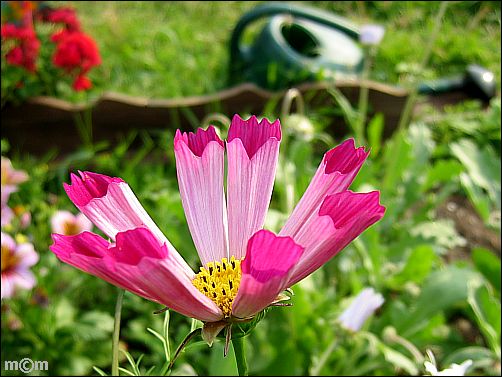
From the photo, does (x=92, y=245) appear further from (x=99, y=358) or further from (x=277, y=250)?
(x=99, y=358)

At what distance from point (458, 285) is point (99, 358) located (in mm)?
579

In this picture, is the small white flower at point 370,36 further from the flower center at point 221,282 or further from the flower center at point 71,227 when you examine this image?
the flower center at point 221,282

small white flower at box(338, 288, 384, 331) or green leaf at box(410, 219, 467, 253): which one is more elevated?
small white flower at box(338, 288, 384, 331)

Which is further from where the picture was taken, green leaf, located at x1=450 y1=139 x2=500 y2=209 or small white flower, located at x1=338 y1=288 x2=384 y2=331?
green leaf, located at x1=450 y1=139 x2=500 y2=209

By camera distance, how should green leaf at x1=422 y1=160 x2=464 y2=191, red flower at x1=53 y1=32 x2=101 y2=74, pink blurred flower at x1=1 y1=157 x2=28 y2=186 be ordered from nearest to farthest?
pink blurred flower at x1=1 y1=157 x2=28 y2=186, green leaf at x1=422 y1=160 x2=464 y2=191, red flower at x1=53 y1=32 x2=101 y2=74

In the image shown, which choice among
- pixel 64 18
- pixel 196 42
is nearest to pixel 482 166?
pixel 64 18

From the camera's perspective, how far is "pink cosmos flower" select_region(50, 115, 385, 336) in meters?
0.32

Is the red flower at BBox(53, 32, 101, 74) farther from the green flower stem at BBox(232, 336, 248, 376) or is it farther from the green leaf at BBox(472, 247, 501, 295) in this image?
the green flower stem at BBox(232, 336, 248, 376)

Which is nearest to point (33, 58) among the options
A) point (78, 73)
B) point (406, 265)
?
point (78, 73)

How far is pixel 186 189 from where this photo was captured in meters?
0.42

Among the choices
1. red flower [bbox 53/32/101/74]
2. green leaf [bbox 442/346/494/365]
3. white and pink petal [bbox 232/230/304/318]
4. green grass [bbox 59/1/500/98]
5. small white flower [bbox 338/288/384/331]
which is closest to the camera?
white and pink petal [bbox 232/230/304/318]

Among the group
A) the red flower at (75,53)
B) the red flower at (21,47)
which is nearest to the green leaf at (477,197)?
the red flower at (21,47)

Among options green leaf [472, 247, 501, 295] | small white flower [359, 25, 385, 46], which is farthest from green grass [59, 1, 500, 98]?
green leaf [472, 247, 501, 295]

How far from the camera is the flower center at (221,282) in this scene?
398 mm
